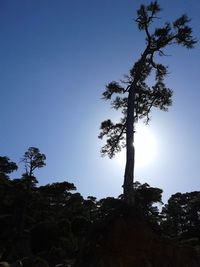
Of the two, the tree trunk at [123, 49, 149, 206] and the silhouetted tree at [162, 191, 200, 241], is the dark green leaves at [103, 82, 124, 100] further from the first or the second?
the silhouetted tree at [162, 191, 200, 241]

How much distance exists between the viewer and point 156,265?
1392cm

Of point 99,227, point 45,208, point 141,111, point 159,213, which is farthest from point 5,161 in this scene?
point 99,227

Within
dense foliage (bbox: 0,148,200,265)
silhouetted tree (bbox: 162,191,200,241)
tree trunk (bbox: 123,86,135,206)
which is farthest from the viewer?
silhouetted tree (bbox: 162,191,200,241)

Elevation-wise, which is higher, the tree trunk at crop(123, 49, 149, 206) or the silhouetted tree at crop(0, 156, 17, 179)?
the silhouetted tree at crop(0, 156, 17, 179)

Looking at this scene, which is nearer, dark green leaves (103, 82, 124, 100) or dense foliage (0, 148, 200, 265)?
dark green leaves (103, 82, 124, 100)

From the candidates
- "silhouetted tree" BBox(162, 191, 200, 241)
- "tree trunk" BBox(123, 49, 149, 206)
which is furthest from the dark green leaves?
"silhouetted tree" BBox(162, 191, 200, 241)

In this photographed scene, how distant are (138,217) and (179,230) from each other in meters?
45.5

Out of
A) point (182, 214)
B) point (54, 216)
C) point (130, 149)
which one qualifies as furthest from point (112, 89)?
point (182, 214)

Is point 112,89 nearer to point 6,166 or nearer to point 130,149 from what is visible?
point 130,149

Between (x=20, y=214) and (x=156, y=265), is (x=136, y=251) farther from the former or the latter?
(x=20, y=214)

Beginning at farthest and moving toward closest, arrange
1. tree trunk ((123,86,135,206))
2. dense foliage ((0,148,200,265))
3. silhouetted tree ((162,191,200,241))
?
silhouetted tree ((162,191,200,241)), dense foliage ((0,148,200,265)), tree trunk ((123,86,135,206))

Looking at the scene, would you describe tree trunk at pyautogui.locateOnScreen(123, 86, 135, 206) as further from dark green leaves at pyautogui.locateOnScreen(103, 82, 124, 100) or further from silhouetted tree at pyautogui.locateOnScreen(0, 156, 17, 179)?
silhouetted tree at pyautogui.locateOnScreen(0, 156, 17, 179)

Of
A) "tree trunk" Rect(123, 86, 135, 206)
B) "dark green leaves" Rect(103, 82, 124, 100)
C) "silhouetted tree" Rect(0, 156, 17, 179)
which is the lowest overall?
"tree trunk" Rect(123, 86, 135, 206)

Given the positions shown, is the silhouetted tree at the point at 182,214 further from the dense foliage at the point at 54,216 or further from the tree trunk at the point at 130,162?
the tree trunk at the point at 130,162
